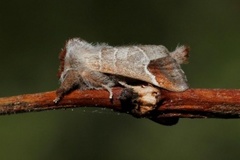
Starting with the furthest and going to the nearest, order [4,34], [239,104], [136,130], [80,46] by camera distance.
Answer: [4,34] → [136,130] → [80,46] → [239,104]

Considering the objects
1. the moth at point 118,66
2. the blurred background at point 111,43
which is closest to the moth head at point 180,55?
the moth at point 118,66

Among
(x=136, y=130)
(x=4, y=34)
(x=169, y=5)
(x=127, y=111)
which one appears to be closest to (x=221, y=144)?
(x=136, y=130)

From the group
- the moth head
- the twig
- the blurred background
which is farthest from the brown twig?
the blurred background

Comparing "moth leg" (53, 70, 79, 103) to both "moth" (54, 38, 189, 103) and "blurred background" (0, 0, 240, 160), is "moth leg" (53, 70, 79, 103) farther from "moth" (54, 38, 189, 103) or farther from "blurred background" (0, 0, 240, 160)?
"blurred background" (0, 0, 240, 160)

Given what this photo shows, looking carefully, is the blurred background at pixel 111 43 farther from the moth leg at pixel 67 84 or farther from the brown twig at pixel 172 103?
the brown twig at pixel 172 103

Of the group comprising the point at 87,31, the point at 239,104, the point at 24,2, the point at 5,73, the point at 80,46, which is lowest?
the point at 239,104

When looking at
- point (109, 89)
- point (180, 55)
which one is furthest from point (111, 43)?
point (109, 89)

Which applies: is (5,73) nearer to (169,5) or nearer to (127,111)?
(169,5)
